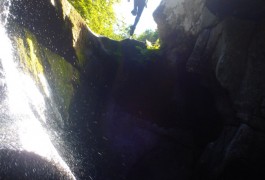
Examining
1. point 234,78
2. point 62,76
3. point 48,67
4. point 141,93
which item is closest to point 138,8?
point 141,93

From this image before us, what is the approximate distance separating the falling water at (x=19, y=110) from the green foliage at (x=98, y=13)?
5.28 meters

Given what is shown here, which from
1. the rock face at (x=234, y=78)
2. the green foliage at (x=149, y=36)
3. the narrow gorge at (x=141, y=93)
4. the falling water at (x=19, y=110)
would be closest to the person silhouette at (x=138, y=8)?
the narrow gorge at (x=141, y=93)

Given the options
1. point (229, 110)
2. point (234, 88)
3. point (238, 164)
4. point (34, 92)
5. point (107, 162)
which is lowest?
point (107, 162)

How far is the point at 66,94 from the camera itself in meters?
6.80

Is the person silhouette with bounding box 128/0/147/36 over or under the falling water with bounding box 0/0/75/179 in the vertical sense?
over

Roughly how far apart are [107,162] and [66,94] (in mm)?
2502

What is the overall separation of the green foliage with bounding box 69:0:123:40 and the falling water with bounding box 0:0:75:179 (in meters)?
5.28

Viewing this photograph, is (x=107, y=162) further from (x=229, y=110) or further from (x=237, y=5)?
(x=237, y=5)

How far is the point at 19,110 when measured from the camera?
3.69 metres

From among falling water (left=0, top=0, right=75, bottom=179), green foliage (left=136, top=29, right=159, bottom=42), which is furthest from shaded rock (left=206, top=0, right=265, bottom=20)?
green foliage (left=136, top=29, right=159, bottom=42)

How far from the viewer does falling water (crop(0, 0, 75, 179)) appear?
3.12 meters

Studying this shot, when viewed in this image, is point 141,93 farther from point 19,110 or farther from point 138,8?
point 19,110

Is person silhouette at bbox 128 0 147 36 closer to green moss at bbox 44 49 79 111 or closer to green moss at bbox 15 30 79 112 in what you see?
green moss at bbox 15 30 79 112

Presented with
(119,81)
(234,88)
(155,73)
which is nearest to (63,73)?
(119,81)
